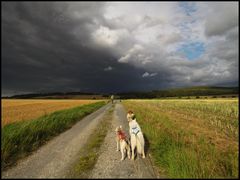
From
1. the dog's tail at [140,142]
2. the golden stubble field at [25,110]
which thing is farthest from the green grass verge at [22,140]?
the dog's tail at [140,142]

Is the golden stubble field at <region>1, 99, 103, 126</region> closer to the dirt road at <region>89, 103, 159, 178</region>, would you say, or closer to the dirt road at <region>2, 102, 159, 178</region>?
the dirt road at <region>2, 102, 159, 178</region>

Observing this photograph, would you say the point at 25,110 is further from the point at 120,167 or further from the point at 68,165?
the point at 120,167

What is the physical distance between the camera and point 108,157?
8414mm

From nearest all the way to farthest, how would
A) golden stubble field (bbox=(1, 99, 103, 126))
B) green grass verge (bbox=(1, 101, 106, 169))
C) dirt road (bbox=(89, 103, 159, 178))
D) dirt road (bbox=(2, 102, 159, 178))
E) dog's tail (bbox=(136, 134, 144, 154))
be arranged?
dirt road (bbox=(89, 103, 159, 178)), dirt road (bbox=(2, 102, 159, 178)), dog's tail (bbox=(136, 134, 144, 154)), green grass verge (bbox=(1, 101, 106, 169)), golden stubble field (bbox=(1, 99, 103, 126))

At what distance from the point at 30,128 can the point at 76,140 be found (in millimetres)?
2714

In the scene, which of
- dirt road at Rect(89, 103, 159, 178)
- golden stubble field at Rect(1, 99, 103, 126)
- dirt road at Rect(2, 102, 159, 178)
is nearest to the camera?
dirt road at Rect(89, 103, 159, 178)

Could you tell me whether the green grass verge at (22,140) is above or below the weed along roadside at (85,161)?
above

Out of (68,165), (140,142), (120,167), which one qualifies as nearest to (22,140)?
(68,165)

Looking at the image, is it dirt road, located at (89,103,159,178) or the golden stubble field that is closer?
dirt road, located at (89,103,159,178)

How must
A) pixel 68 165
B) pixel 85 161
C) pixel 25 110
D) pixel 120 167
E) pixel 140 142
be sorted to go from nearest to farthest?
pixel 120 167
pixel 68 165
pixel 85 161
pixel 140 142
pixel 25 110

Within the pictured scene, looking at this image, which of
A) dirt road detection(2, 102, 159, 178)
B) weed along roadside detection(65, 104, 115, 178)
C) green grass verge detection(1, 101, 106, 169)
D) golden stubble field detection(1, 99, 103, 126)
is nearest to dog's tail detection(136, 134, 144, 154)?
dirt road detection(2, 102, 159, 178)

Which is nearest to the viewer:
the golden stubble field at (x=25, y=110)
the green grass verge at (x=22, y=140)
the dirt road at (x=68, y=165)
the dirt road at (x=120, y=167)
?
the dirt road at (x=120, y=167)

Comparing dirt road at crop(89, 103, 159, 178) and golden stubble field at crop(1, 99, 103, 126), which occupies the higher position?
golden stubble field at crop(1, 99, 103, 126)

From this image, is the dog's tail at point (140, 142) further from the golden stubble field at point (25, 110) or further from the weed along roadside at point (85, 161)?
the golden stubble field at point (25, 110)
